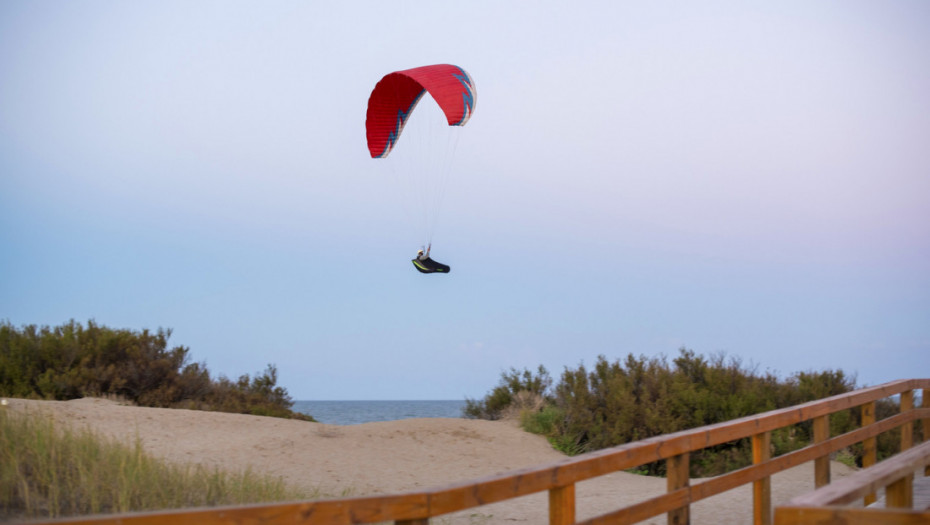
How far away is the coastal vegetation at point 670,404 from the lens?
35.4 ft

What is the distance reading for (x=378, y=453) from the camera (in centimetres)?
1049

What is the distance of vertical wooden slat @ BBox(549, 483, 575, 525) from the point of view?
2.99 metres

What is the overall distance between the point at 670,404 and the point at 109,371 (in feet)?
31.9

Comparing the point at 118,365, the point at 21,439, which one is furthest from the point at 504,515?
the point at 118,365

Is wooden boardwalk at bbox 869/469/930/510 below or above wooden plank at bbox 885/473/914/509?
below

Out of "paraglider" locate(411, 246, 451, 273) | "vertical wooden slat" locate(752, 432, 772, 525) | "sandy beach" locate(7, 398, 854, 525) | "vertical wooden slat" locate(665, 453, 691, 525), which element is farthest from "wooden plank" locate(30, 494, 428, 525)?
"paraglider" locate(411, 246, 451, 273)

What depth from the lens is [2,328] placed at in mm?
14875

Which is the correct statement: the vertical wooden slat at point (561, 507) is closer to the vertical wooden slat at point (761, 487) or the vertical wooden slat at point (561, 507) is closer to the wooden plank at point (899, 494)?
the wooden plank at point (899, 494)

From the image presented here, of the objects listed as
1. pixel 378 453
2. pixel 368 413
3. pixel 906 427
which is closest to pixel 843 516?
pixel 906 427

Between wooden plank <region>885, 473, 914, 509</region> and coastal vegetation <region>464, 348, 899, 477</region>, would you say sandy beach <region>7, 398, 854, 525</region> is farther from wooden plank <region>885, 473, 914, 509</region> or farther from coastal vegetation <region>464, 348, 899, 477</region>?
wooden plank <region>885, 473, 914, 509</region>

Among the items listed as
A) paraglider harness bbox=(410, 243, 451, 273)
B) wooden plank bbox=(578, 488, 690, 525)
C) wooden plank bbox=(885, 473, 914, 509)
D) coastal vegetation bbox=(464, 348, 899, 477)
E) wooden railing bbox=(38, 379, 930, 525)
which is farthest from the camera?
paraglider harness bbox=(410, 243, 451, 273)

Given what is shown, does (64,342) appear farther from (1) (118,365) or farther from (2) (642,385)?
(2) (642,385)

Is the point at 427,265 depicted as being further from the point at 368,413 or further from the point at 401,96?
the point at 368,413

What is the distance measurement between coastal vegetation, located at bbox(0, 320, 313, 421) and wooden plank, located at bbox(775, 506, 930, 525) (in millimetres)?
12679
